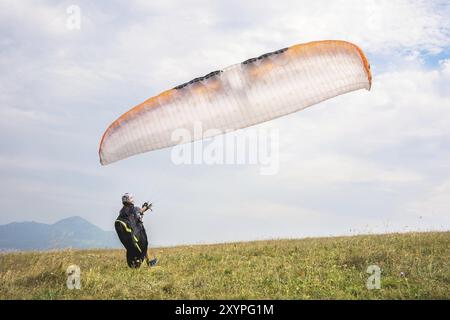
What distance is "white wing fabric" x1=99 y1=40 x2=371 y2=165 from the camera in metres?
11.5

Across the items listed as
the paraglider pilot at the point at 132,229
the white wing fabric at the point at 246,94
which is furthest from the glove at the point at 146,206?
the white wing fabric at the point at 246,94

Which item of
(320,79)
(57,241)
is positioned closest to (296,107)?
(320,79)

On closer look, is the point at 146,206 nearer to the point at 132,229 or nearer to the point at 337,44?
the point at 132,229

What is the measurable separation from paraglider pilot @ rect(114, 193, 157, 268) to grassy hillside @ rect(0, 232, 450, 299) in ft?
1.69

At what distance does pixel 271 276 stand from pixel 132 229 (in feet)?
17.0

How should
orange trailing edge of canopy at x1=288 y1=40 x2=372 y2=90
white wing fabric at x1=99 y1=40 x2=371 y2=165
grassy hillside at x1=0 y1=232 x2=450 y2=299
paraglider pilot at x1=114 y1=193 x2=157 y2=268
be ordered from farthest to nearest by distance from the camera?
paraglider pilot at x1=114 y1=193 x2=157 y2=268 < grassy hillside at x1=0 y1=232 x2=450 y2=299 < white wing fabric at x1=99 y1=40 x2=371 y2=165 < orange trailing edge of canopy at x1=288 y1=40 x2=372 y2=90

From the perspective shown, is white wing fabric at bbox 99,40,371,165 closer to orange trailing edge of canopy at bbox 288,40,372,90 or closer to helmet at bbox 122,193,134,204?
orange trailing edge of canopy at bbox 288,40,372,90

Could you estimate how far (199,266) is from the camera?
53.5ft

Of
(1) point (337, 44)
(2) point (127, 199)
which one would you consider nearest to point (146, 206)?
(2) point (127, 199)

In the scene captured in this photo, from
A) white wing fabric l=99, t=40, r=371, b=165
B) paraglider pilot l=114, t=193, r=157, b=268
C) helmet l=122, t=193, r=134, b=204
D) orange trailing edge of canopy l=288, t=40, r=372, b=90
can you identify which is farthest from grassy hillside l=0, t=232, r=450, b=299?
orange trailing edge of canopy l=288, t=40, r=372, b=90

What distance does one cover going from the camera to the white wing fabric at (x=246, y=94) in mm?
11484

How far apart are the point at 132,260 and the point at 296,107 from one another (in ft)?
27.3

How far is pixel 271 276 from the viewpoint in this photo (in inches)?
551
